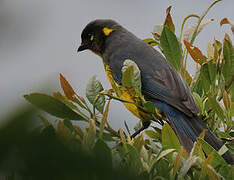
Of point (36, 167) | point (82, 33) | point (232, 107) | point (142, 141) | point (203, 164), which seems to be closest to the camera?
point (36, 167)

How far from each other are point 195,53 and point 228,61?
0.21m

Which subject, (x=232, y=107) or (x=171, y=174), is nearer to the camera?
(x=171, y=174)

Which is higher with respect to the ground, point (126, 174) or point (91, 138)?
point (126, 174)

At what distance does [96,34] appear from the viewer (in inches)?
167

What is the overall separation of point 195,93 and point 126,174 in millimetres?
1998

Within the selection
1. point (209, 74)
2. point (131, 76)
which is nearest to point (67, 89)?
point (131, 76)

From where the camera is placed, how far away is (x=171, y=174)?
1191 mm

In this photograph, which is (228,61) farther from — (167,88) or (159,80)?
(159,80)

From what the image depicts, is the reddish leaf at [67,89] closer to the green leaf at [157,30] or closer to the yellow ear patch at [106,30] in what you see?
the green leaf at [157,30]

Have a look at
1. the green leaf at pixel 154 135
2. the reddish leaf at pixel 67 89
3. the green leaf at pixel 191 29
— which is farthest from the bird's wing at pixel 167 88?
the reddish leaf at pixel 67 89

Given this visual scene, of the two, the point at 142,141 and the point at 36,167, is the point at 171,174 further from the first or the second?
the point at 36,167

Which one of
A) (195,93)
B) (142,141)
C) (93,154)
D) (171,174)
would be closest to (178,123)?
(195,93)

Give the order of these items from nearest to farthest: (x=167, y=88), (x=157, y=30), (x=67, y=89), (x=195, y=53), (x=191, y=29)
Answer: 1. (x=67, y=89)
2. (x=195, y=53)
3. (x=191, y=29)
4. (x=157, y=30)
5. (x=167, y=88)

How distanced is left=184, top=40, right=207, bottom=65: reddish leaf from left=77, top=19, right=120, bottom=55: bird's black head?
81.8 inches
